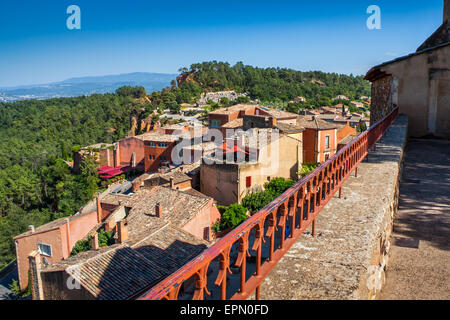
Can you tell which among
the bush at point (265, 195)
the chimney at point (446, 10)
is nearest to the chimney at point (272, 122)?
the bush at point (265, 195)

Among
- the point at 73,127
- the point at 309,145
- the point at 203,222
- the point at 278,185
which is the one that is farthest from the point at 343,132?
the point at 73,127

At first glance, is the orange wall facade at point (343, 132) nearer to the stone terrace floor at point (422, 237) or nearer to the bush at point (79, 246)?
the bush at point (79, 246)

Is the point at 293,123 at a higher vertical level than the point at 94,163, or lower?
higher

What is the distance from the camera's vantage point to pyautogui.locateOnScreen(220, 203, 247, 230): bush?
77.3 feet

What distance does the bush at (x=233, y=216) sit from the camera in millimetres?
23562

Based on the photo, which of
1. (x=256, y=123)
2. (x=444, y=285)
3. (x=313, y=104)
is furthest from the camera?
(x=313, y=104)

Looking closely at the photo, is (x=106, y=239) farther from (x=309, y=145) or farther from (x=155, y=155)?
(x=155, y=155)

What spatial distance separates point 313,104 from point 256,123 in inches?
1913

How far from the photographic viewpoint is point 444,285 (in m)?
2.94

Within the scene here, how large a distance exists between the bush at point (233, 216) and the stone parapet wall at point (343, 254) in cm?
1945

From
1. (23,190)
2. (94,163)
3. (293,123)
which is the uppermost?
(293,123)

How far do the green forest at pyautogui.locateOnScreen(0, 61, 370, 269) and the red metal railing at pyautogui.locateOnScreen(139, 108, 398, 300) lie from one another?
36940 millimetres

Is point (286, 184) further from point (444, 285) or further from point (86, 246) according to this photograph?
point (444, 285)
